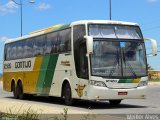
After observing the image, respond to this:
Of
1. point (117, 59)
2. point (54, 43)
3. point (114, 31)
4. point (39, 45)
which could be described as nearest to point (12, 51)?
point (39, 45)

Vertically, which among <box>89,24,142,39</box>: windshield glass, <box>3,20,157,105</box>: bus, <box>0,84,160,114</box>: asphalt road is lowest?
<box>0,84,160,114</box>: asphalt road

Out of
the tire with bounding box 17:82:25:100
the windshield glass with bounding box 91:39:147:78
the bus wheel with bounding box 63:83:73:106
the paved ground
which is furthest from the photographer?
the tire with bounding box 17:82:25:100

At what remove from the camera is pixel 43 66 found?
2389 cm

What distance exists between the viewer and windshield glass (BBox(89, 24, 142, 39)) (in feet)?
63.6

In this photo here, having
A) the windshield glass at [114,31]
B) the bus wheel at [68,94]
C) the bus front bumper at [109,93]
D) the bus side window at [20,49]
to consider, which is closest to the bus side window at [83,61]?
the windshield glass at [114,31]

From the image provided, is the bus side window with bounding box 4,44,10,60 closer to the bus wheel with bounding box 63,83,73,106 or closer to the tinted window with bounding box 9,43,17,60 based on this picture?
the tinted window with bounding box 9,43,17,60

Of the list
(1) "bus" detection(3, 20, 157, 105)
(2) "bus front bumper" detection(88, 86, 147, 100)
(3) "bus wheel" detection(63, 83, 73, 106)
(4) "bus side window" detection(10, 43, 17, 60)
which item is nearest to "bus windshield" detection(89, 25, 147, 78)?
(1) "bus" detection(3, 20, 157, 105)

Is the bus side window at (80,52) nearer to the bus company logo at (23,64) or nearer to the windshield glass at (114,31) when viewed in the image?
the windshield glass at (114,31)

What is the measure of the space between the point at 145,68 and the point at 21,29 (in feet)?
Result: 121

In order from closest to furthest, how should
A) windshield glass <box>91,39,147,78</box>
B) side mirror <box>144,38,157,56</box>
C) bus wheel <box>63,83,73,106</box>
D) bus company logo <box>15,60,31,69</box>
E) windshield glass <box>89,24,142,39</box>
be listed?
windshield glass <box>91,39,147,78</box> < windshield glass <box>89,24,142,39</box> < side mirror <box>144,38,157,56</box> < bus wheel <box>63,83,73,106</box> < bus company logo <box>15,60,31,69</box>

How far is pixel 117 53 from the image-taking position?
19219mm

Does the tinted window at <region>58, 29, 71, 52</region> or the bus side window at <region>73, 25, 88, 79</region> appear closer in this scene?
the bus side window at <region>73, 25, 88, 79</region>

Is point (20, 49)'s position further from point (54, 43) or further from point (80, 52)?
point (80, 52)

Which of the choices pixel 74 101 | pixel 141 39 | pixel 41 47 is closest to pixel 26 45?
pixel 41 47
